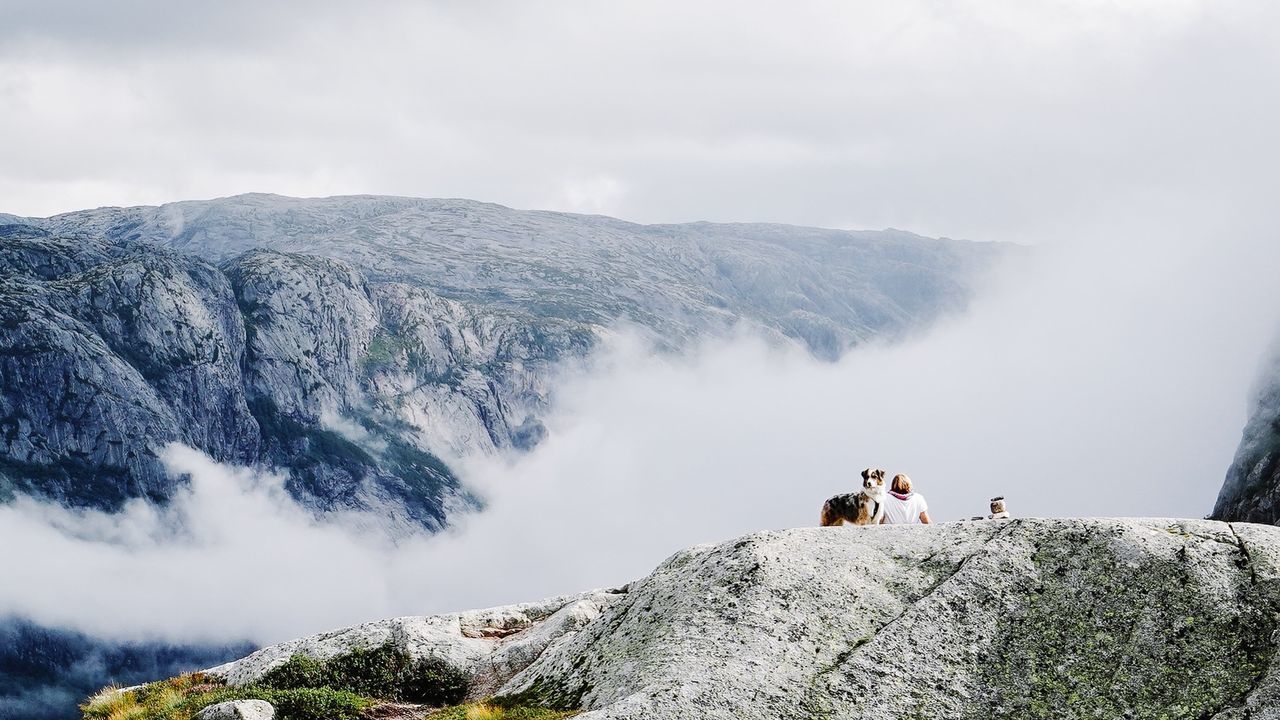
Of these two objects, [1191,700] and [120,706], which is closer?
[1191,700]

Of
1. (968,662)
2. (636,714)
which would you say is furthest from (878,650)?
(636,714)

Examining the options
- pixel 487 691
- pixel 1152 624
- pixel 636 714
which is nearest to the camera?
pixel 636 714

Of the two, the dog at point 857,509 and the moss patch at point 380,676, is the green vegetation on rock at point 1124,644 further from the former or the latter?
the moss patch at point 380,676

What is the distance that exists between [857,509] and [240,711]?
16.1 metres

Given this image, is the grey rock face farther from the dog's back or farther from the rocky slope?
the dog's back

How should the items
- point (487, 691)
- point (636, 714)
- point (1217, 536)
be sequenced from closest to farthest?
1. point (636, 714)
2. point (1217, 536)
3. point (487, 691)

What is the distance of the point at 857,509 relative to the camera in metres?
27.1

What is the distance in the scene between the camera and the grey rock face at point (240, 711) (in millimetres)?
23781

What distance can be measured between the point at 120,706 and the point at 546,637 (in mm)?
12003

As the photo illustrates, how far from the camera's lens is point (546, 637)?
92.6 feet

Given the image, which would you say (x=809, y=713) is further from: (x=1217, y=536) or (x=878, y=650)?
(x=1217, y=536)

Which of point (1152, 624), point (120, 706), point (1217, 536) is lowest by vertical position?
point (120, 706)

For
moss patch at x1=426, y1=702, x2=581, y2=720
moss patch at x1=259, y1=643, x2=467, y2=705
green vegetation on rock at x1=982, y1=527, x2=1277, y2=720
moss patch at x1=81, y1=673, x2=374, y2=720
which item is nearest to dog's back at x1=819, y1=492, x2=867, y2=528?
green vegetation on rock at x1=982, y1=527, x2=1277, y2=720

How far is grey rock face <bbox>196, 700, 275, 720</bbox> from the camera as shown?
23781mm
